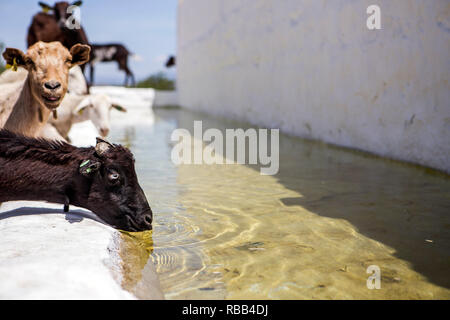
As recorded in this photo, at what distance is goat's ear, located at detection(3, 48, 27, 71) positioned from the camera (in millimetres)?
3350

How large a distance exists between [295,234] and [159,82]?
2416cm

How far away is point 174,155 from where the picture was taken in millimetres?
6160

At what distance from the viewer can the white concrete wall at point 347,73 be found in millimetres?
4793

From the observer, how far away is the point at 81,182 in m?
2.71

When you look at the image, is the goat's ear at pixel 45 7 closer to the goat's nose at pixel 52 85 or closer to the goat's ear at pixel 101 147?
the goat's nose at pixel 52 85

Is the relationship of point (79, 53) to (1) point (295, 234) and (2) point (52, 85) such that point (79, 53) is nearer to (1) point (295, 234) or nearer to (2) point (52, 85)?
(2) point (52, 85)

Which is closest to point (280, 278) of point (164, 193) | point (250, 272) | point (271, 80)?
point (250, 272)

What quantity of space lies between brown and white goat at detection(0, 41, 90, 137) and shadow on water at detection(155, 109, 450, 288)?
1.94m

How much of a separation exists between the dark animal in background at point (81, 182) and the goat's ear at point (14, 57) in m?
0.93

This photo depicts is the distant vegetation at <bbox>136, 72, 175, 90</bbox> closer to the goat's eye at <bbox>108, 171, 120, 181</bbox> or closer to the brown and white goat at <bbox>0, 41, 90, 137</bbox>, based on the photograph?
the brown and white goat at <bbox>0, 41, 90, 137</bbox>

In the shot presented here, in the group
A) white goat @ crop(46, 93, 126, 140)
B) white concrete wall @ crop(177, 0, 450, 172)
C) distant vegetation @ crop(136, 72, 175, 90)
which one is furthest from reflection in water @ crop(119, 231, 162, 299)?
distant vegetation @ crop(136, 72, 175, 90)
